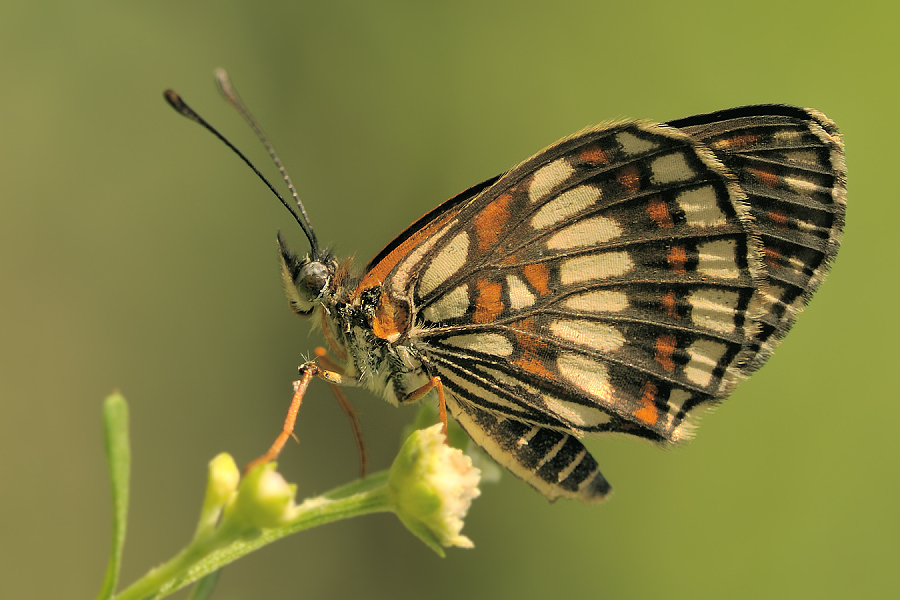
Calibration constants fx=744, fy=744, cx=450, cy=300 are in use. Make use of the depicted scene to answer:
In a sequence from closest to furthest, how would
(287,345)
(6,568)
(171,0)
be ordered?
(6,568) < (287,345) < (171,0)

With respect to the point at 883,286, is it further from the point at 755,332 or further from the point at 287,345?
the point at 287,345

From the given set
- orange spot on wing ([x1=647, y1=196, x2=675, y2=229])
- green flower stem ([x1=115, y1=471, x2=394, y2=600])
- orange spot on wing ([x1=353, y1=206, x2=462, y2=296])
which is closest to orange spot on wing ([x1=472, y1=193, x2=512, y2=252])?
orange spot on wing ([x1=353, y1=206, x2=462, y2=296])

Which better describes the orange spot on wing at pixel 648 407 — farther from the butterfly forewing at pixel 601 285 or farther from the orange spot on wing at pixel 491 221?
the orange spot on wing at pixel 491 221

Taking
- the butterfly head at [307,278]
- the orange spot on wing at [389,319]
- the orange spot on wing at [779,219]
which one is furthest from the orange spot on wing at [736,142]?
the butterfly head at [307,278]

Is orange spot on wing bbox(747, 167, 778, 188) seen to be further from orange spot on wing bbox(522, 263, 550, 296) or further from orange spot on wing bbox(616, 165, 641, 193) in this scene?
orange spot on wing bbox(522, 263, 550, 296)

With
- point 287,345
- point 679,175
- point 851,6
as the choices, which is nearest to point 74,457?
point 287,345
